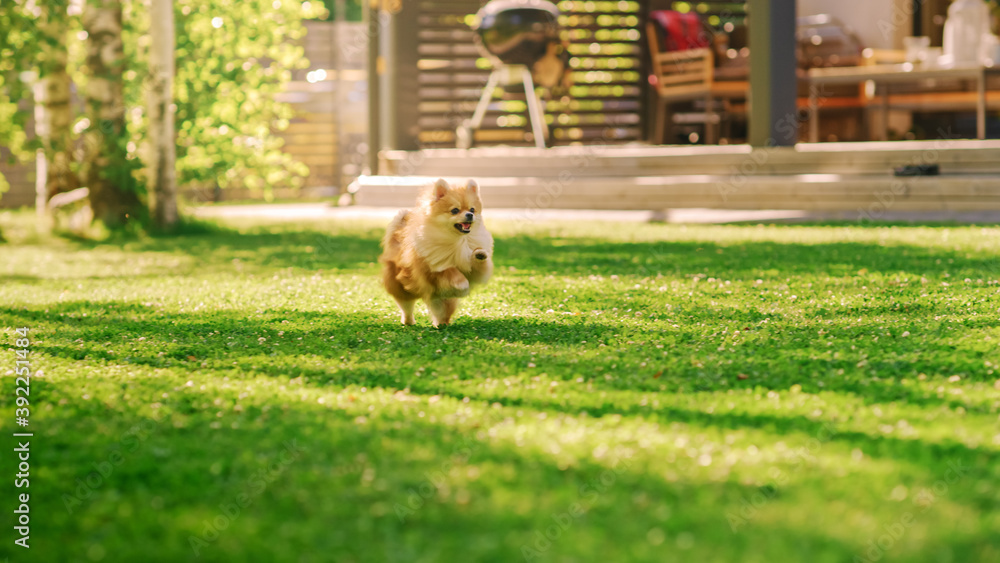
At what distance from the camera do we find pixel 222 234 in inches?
491

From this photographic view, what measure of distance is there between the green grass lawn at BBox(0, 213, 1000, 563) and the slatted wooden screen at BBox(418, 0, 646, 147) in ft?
33.3

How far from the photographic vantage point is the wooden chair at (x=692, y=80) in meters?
14.0

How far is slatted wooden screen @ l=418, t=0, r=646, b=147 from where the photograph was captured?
16.6 metres

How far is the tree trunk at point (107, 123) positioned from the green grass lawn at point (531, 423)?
6088 millimetres

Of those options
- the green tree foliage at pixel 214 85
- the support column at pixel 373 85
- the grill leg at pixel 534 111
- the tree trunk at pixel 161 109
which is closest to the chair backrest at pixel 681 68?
the grill leg at pixel 534 111

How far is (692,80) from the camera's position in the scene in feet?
47.4

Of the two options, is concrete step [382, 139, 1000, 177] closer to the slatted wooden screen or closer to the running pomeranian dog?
the slatted wooden screen

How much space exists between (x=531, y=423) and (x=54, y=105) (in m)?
12.3

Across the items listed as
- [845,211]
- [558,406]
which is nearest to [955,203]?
[845,211]

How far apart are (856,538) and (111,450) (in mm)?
2317

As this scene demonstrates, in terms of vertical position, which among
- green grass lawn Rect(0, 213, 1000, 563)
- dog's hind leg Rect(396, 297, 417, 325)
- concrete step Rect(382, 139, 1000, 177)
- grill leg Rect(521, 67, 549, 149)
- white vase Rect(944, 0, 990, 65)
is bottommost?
green grass lawn Rect(0, 213, 1000, 563)

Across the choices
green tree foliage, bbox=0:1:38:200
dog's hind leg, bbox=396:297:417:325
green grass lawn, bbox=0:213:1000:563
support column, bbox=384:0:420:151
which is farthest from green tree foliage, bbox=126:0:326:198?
dog's hind leg, bbox=396:297:417:325

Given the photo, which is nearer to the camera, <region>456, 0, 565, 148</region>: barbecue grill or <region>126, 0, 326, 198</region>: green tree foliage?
<region>126, 0, 326, 198</region>: green tree foliage

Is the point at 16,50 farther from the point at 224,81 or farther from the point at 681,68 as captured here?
the point at 681,68
